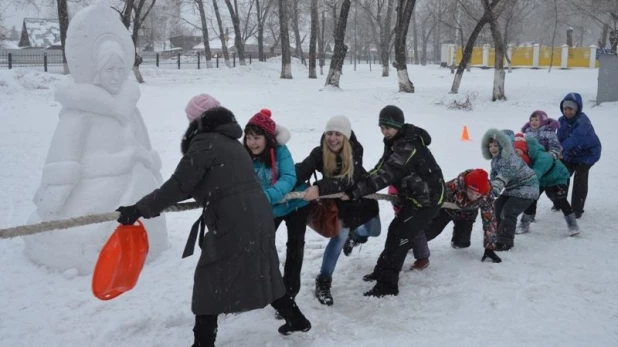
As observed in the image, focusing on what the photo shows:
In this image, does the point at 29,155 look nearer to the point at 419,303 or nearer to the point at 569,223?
the point at 419,303

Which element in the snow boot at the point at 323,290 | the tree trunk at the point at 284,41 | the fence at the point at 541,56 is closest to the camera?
the snow boot at the point at 323,290

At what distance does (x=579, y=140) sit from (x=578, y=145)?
2.4 inches

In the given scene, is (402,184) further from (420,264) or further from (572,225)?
(572,225)

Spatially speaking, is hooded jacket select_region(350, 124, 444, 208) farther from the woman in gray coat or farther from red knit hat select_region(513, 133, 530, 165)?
red knit hat select_region(513, 133, 530, 165)

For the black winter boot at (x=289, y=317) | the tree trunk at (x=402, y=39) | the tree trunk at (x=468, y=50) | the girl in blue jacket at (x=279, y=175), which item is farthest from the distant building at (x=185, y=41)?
the black winter boot at (x=289, y=317)

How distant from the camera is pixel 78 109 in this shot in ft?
15.8

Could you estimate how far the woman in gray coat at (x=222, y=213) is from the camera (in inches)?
119

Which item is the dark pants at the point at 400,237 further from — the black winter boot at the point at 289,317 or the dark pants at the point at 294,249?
the black winter boot at the point at 289,317

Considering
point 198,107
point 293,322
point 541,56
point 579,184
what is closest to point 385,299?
point 293,322

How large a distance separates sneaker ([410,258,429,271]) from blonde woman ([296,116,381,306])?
93cm

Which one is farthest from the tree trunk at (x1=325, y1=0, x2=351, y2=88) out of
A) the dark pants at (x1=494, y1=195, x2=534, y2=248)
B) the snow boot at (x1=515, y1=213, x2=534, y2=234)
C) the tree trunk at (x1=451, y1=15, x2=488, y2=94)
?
the dark pants at (x1=494, y1=195, x2=534, y2=248)

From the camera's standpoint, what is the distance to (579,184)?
6727mm

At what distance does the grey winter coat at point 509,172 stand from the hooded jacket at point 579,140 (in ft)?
4.42

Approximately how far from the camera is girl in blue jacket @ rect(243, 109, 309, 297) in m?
3.82
